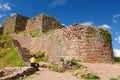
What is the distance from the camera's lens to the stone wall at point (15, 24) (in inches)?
1391

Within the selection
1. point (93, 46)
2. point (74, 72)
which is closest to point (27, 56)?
point (93, 46)

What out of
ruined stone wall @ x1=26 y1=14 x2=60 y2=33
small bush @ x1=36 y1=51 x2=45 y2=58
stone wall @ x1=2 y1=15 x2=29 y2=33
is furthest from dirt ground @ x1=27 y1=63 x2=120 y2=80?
stone wall @ x1=2 y1=15 x2=29 y2=33

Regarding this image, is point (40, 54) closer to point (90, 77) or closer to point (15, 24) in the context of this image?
point (15, 24)

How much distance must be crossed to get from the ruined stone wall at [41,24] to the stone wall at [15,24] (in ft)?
6.54

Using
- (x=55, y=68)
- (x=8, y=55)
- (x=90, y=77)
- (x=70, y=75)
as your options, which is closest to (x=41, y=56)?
(x=8, y=55)

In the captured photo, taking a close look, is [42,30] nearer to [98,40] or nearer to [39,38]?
[39,38]

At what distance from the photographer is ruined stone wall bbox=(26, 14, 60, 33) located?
3194cm

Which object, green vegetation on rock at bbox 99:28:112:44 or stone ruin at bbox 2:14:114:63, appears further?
green vegetation on rock at bbox 99:28:112:44

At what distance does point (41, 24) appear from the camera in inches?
1256

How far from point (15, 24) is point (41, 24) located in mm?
5121

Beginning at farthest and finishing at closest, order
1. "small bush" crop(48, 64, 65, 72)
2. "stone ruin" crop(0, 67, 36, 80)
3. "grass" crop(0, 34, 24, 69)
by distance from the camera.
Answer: "grass" crop(0, 34, 24, 69), "small bush" crop(48, 64, 65, 72), "stone ruin" crop(0, 67, 36, 80)

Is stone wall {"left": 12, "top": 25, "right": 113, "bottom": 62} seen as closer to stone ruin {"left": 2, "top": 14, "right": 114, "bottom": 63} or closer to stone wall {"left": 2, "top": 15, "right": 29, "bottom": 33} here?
stone ruin {"left": 2, "top": 14, "right": 114, "bottom": 63}

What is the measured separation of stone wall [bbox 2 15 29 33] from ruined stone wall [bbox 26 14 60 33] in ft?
6.54

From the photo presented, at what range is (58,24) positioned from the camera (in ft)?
110
